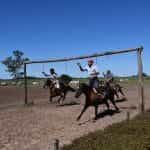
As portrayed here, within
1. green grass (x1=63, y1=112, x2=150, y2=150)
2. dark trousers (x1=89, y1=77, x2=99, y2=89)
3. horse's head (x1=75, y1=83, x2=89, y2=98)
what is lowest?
green grass (x1=63, y1=112, x2=150, y2=150)

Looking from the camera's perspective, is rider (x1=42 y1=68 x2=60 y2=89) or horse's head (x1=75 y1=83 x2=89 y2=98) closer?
horse's head (x1=75 y1=83 x2=89 y2=98)

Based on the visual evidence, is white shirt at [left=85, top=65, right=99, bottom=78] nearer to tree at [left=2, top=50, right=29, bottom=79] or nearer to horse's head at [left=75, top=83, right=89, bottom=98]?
horse's head at [left=75, top=83, right=89, bottom=98]

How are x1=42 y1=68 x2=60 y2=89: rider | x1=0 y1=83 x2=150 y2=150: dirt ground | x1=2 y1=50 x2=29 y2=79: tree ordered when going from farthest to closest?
1. x1=2 y1=50 x2=29 y2=79: tree
2. x1=42 y1=68 x2=60 y2=89: rider
3. x1=0 y1=83 x2=150 y2=150: dirt ground

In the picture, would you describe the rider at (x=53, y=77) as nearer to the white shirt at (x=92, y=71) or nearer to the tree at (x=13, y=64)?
the white shirt at (x=92, y=71)

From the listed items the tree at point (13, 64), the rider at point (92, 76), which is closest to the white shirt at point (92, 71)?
the rider at point (92, 76)

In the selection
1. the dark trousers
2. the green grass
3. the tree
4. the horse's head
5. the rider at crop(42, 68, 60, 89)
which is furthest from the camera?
the tree

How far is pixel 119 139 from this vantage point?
1090 cm

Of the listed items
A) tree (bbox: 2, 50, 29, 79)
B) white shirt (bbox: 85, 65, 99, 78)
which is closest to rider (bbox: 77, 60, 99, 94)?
white shirt (bbox: 85, 65, 99, 78)

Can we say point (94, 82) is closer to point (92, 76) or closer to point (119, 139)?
point (92, 76)

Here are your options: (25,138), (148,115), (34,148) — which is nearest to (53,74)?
(148,115)

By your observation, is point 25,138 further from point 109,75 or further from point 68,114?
point 109,75

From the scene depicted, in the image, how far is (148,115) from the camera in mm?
16391

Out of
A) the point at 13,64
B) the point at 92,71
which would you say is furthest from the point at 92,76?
the point at 13,64

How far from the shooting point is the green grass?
995 cm
